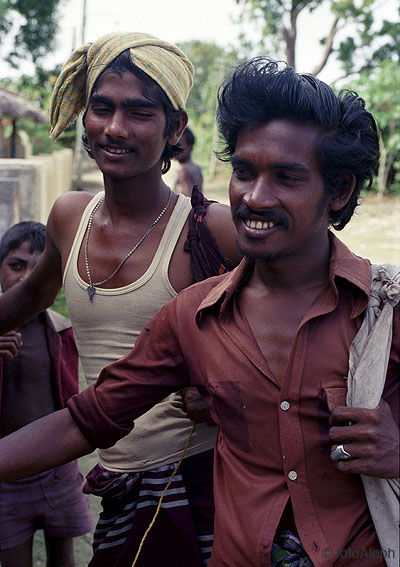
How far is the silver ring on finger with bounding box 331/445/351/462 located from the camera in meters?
1.48

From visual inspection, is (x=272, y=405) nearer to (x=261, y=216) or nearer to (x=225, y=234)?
(x=261, y=216)

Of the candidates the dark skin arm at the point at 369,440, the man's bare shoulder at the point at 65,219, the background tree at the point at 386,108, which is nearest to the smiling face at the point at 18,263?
the man's bare shoulder at the point at 65,219

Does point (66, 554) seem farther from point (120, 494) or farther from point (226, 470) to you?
point (226, 470)

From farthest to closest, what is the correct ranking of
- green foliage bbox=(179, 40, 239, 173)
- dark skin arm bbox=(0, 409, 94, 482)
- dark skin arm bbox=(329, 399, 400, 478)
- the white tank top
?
green foliage bbox=(179, 40, 239, 173) → the white tank top → dark skin arm bbox=(0, 409, 94, 482) → dark skin arm bbox=(329, 399, 400, 478)

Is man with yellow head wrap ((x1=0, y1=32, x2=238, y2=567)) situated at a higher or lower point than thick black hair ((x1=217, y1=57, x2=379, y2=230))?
lower

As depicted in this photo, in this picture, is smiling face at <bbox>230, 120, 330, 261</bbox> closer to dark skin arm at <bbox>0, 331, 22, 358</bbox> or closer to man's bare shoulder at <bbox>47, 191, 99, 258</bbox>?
man's bare shoulder at <bbox>47, 191, 99, 258</bbox>

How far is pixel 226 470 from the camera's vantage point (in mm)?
→ 1751

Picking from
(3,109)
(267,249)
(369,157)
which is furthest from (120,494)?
(3,109)

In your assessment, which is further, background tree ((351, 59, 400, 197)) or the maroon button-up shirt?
background tree ((351, 59, 400, 197))

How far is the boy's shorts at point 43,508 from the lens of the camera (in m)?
3.04

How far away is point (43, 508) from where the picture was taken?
3105 mm

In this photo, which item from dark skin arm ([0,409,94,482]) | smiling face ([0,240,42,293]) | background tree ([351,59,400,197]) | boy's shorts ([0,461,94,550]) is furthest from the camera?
background tree ([351,59,400,197])

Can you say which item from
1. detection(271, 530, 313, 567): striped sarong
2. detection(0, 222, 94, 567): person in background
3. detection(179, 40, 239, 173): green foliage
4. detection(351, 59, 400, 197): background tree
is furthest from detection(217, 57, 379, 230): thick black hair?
detection(179, 40, 239, 173): green foliage

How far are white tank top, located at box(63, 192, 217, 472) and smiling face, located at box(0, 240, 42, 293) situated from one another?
1.02 metres
